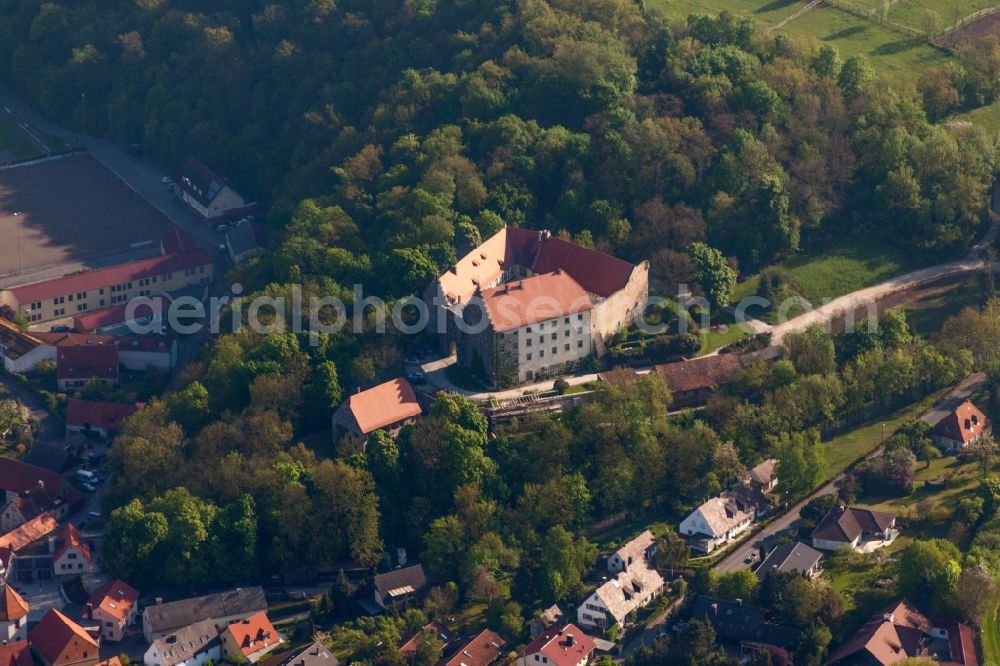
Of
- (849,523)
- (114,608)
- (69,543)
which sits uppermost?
(69,543)

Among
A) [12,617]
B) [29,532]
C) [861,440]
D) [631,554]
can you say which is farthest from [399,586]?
[861,440]

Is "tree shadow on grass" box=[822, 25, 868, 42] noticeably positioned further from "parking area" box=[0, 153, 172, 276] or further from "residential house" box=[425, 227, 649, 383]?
"parking area" box=[0, 153, 172, 276]

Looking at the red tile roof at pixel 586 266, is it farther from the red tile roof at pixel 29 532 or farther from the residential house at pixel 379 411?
the red tile roof at pixel 29 532

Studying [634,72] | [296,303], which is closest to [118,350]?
[296,303]

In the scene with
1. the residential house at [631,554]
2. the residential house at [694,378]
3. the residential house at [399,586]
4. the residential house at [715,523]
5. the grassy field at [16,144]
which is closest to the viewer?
the residential house at [399,586]

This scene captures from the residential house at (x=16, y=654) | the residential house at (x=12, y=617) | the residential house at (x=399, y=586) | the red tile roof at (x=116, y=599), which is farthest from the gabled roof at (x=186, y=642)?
the residential house at (x=399, y=586)

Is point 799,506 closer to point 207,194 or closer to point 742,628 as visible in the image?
point 742,628
